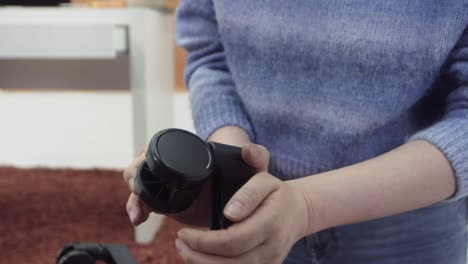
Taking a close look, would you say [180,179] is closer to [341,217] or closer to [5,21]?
[341,217]

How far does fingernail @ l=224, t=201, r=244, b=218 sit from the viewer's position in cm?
32

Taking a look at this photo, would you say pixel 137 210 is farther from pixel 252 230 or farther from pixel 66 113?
pixel 66 113

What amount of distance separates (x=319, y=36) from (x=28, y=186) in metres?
1.20

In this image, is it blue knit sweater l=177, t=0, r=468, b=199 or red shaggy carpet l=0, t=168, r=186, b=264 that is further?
red shaggy carpet l=0, t=168, r=186, b=264

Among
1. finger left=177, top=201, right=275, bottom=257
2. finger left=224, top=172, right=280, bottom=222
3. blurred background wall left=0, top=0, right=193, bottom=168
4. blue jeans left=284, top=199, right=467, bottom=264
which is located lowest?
blurred background wall left=0, top=0, right=193, bottom=168

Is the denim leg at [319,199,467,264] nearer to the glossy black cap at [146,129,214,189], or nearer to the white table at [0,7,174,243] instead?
the glossy black cap at [146,129,214,189]

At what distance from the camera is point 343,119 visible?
50 centimetres

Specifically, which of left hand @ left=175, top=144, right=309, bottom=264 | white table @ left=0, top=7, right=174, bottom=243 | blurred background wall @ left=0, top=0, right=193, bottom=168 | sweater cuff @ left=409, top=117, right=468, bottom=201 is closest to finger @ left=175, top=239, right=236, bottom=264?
left hand @ left=175, top=144, right=309, bottom=264

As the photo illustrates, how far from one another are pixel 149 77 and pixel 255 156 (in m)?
0.81

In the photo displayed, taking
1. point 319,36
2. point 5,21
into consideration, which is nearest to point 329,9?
point 319,36

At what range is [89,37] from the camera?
100cm

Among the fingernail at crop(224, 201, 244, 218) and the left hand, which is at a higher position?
the fingernail at crop(224, 201, 244, 218)

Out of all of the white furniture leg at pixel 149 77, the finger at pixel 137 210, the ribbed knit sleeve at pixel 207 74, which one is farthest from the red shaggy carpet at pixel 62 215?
the finger at pixel 137 210

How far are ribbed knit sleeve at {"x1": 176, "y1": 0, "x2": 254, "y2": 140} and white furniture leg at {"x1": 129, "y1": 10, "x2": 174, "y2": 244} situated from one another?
44cm
